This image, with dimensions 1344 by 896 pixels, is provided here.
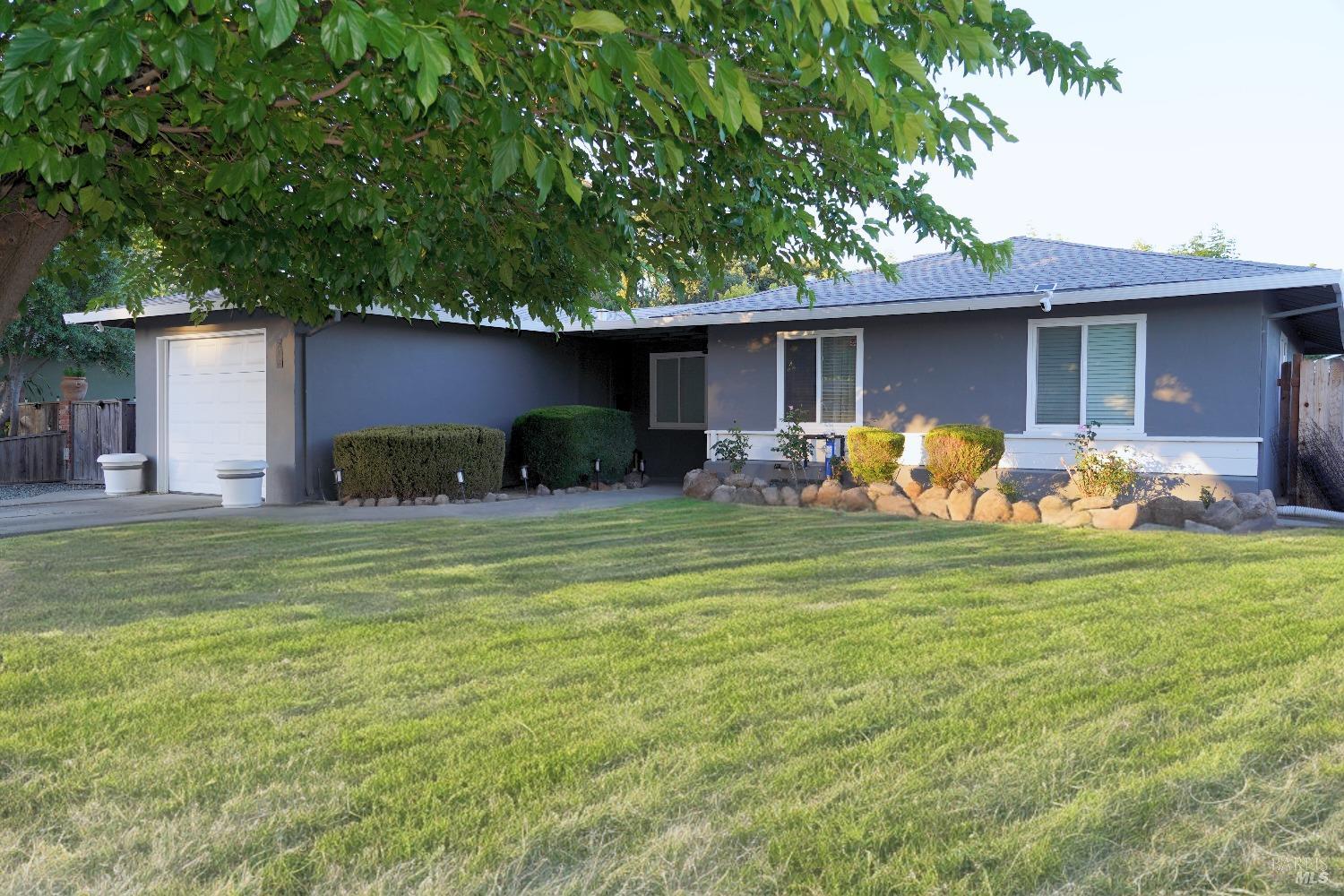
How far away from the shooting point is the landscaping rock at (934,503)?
11.4m

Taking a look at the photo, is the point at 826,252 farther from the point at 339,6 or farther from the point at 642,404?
the point at 642,404

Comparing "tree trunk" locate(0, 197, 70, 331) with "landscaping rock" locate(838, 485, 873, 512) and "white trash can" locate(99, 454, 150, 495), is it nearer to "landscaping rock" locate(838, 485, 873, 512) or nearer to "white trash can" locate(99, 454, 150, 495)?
"landscaping rock" locate(838, 485, 873, 512)

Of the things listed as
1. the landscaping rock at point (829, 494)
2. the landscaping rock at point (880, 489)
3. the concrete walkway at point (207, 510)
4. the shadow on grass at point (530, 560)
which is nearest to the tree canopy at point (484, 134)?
the shadow on grass at point (530, 560)

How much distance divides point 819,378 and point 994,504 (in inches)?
146

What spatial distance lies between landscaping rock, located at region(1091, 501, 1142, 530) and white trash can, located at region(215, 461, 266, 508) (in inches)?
409

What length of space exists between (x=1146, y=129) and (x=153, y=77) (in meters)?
19.6

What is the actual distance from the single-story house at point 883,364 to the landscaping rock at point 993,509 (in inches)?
60.5

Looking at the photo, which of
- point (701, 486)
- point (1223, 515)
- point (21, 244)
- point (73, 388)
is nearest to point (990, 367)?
point (1223, 515)

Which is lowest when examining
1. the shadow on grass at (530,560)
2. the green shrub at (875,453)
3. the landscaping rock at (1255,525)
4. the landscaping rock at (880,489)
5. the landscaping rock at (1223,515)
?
the shadow on grass at (530,560)

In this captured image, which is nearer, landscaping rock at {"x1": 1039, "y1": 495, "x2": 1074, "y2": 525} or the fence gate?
landscaping rock at {"x1": 1039, "y1": 495, "x2": 1074, "y2": 525}

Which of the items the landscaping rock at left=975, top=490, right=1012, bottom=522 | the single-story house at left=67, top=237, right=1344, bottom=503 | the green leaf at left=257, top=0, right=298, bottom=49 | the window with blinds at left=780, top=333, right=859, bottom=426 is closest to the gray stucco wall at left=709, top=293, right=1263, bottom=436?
the single-story house at left=67, top=237, right=1344, bottom=503

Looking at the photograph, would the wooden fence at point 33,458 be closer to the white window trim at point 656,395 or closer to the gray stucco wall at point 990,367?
the white window trim at point 656,395

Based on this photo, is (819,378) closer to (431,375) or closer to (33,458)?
(431,375)

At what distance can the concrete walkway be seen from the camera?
430 inches
